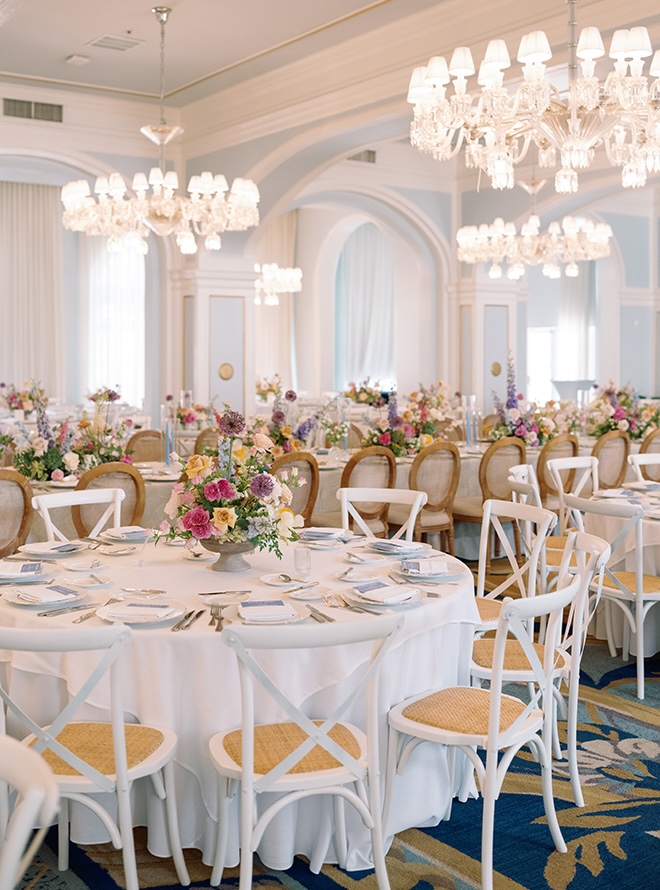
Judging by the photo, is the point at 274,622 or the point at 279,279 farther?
the point at 279,279

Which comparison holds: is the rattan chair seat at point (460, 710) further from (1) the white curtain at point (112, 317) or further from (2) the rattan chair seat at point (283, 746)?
(1) the white curtain at point (112, 317)

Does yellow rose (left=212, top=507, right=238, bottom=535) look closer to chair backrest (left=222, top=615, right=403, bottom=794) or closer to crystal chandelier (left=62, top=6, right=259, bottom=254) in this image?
chair backrest (left=222, top=615, right=403, bottom=794)

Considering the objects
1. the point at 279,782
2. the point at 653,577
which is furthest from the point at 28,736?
the point at 653,577

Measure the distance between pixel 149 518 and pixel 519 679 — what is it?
348 cm


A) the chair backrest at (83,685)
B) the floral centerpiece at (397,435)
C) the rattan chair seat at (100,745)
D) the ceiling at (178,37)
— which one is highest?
the ceiling at (178,37)

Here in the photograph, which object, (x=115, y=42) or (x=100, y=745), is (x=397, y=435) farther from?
(x=100, y=745)

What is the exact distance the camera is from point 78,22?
799cm

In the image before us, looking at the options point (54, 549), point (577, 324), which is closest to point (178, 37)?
point (54, 549)

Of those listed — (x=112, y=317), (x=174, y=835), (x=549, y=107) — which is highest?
(x=549, y=107)

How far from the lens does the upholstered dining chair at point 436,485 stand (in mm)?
7129

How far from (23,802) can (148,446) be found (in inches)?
275

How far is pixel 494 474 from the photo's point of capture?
767cm

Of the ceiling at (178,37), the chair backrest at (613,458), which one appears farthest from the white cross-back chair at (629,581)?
the ceiling at (178,37)

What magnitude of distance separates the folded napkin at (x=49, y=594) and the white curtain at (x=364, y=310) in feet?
45.6
